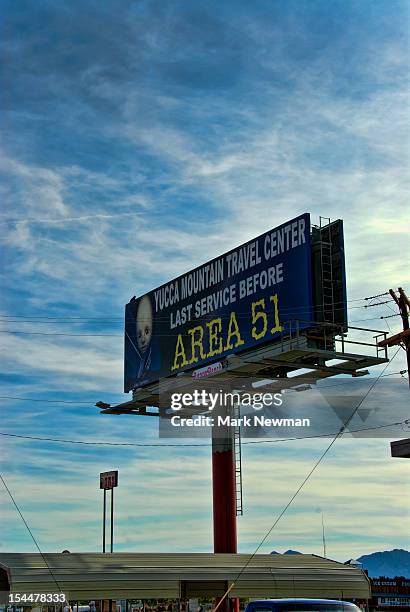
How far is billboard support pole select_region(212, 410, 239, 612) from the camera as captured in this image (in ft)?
123

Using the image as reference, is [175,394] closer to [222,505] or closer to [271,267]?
[222,505]

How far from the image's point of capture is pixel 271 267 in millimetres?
33344

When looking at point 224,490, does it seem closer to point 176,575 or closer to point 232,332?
point 232,332

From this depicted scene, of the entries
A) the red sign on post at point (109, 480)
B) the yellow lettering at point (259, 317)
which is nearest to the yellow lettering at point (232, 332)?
the yellow lettering at point (259, 317)

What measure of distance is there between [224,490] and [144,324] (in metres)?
9.41

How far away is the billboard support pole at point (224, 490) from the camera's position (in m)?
37.5

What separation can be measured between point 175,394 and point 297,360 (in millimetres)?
8773

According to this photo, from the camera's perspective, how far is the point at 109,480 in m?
61.6

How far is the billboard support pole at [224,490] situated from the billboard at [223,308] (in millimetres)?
4132

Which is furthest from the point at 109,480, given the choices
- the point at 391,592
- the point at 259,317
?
the point at 391,592

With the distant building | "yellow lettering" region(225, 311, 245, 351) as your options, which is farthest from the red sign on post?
the distant building

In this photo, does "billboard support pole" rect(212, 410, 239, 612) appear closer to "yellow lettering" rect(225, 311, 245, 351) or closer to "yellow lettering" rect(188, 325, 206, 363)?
"yellow lettering" rect(188, 325, 206, 363)

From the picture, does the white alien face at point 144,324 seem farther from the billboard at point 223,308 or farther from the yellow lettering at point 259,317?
the yellow lettering at point 259,317

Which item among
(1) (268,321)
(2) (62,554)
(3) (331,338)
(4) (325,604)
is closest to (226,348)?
(1) (268,321)
